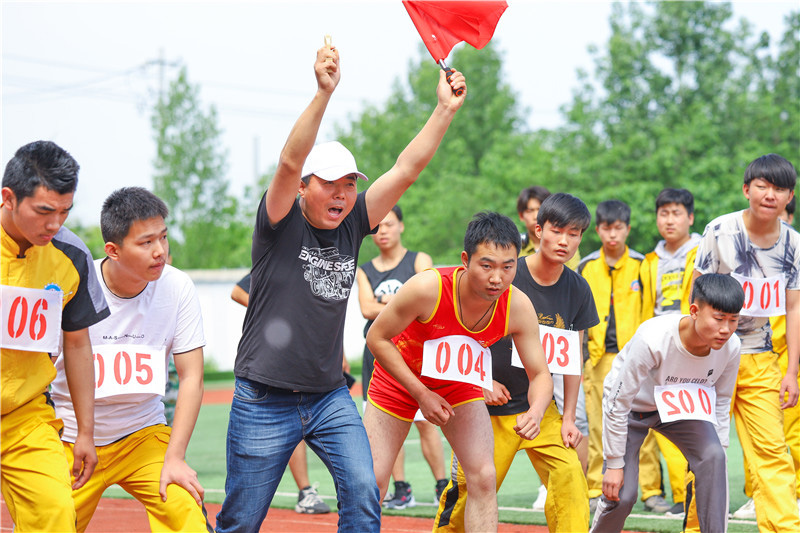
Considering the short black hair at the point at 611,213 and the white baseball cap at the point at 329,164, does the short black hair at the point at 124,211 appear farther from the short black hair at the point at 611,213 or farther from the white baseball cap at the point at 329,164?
the short black hair at the point at 611,213

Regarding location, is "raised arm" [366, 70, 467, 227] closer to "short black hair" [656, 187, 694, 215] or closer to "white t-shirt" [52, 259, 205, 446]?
"white t-shirt" [52, 259, 205, 446]

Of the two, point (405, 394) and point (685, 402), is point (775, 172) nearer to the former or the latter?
point (685, 402)

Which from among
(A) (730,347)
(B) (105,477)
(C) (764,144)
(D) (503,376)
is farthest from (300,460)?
(C) (764,144)

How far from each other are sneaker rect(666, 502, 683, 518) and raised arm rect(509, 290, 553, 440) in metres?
2.89

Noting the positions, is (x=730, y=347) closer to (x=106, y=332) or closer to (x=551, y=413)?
(x=551, y=413)

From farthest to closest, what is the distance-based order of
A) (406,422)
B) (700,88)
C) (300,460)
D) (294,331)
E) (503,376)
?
(700,88)
(300,460)
(503,376)
(406,422)
(294,331)

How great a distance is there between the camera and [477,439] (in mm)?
4945

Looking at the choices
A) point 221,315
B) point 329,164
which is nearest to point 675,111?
point 221,315

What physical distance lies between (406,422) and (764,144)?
29.8 metres

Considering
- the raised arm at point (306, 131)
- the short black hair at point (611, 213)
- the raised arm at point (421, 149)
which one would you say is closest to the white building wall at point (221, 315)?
the short black hair at point (611, 213)

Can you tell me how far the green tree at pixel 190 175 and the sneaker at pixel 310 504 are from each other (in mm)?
31444

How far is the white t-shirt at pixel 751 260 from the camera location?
19.6 feet

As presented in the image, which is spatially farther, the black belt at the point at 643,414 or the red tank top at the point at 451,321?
the black belt at the point at 643,414

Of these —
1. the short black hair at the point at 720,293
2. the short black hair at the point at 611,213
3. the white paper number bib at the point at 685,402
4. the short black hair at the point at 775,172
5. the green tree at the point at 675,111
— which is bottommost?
the white paper number bib at the point at 685,402
